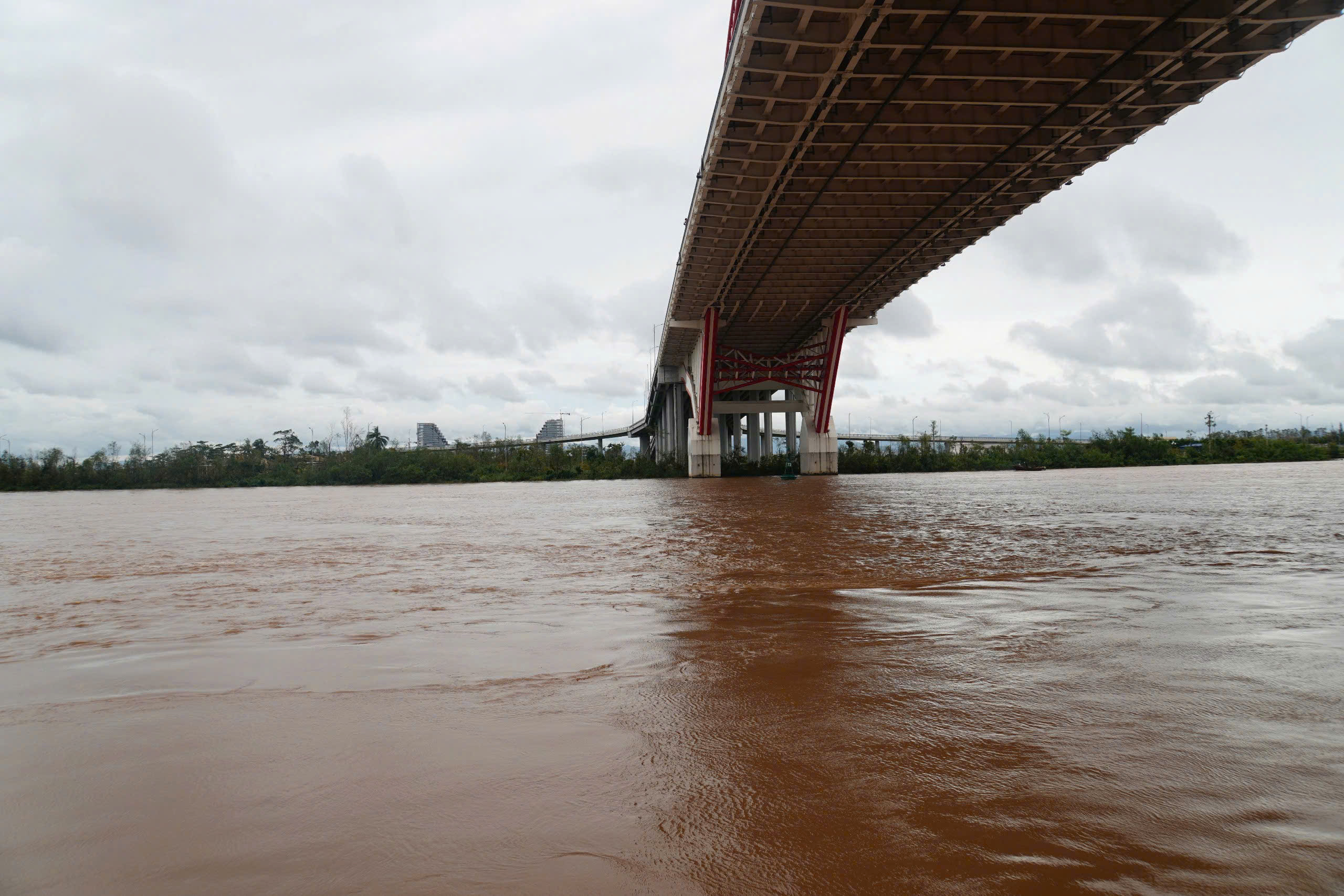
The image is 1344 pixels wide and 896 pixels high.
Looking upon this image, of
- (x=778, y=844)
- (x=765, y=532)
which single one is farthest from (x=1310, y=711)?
(x=765, y=532)

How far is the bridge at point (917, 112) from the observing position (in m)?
18.1

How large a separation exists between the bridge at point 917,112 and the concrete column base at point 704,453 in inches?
561

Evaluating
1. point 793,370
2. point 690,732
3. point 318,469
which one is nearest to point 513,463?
point 318,469

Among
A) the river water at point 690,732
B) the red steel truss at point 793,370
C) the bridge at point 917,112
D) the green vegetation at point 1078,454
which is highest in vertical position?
the bridge at point 917,112

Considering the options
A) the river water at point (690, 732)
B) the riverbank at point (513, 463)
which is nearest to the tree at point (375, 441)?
the riverbank at point (513, 463)

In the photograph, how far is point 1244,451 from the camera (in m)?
69.9

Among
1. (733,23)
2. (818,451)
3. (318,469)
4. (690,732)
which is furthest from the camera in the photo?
(318,469)

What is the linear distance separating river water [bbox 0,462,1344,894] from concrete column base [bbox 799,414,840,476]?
1806 inches

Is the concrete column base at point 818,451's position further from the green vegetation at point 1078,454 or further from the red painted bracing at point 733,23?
the red painted bracing at point 733,23

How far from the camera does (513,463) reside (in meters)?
66.5

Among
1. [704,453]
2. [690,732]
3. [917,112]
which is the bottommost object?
[690,732]

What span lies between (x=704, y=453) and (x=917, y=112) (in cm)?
3294

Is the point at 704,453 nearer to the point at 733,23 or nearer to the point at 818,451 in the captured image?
the point at 818,451

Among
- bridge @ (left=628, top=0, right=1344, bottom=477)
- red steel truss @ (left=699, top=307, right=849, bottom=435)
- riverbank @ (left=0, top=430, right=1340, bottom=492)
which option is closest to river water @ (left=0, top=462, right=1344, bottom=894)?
bridge @ (left=628, top=0, right=1344, bottom=477)
